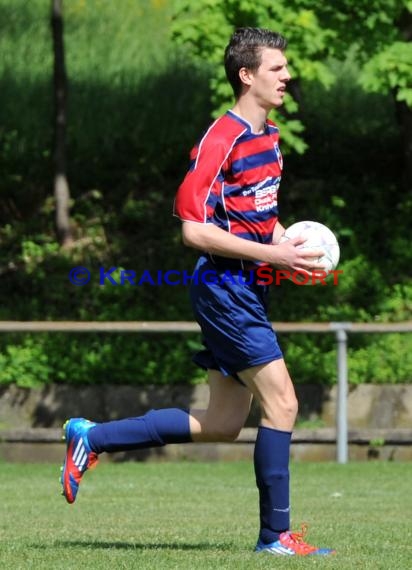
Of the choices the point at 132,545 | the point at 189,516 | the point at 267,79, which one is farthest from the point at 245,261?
the point at 189,516

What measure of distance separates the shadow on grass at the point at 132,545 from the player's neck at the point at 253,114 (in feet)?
6.14

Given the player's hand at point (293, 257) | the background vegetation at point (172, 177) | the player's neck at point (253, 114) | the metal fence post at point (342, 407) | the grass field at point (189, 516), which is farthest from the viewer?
the background vegetation at point (172, 177)

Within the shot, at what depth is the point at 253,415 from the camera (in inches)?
527

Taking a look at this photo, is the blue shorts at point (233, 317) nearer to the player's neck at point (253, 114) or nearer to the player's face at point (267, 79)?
the player's neck at point (253, 114)

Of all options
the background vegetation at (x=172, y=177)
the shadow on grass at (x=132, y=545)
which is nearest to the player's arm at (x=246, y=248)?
the shadow on grass at (x=132, y=545)

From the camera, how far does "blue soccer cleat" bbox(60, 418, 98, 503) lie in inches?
236

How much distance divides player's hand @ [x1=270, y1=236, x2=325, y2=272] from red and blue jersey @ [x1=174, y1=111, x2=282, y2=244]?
0.81ft

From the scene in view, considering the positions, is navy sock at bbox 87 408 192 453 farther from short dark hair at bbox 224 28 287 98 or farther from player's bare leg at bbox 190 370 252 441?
short dark hair at bbox 224 28 287 98

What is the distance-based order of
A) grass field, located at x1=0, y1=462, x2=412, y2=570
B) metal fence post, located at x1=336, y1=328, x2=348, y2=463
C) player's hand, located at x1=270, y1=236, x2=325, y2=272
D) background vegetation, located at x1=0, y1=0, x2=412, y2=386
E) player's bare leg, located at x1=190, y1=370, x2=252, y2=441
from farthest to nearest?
1. background vegetation, located at x1=0, y1=0, x2=412, y2=386
2. metal fence post, located at x1=336, y1=328, x2=348, y2=463
3. player's bare leg, located at x1=190, y1=370, x2=252, y2=441
4. grass field, located at x1=0, y1=462, x2=412, y2=570
5. player's hand, located at x1=270, y1=236, x2=325, y2=272

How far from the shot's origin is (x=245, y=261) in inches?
223

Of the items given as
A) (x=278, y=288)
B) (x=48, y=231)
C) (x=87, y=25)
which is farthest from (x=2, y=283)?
(x=87, y=25)

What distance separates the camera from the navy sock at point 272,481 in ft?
18.9

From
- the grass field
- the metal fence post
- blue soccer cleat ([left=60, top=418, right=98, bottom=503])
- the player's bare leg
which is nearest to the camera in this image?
the grass field

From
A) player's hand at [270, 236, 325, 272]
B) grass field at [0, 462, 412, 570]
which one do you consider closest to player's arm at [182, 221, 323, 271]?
player's hand at [270, 236, 325, 272]
